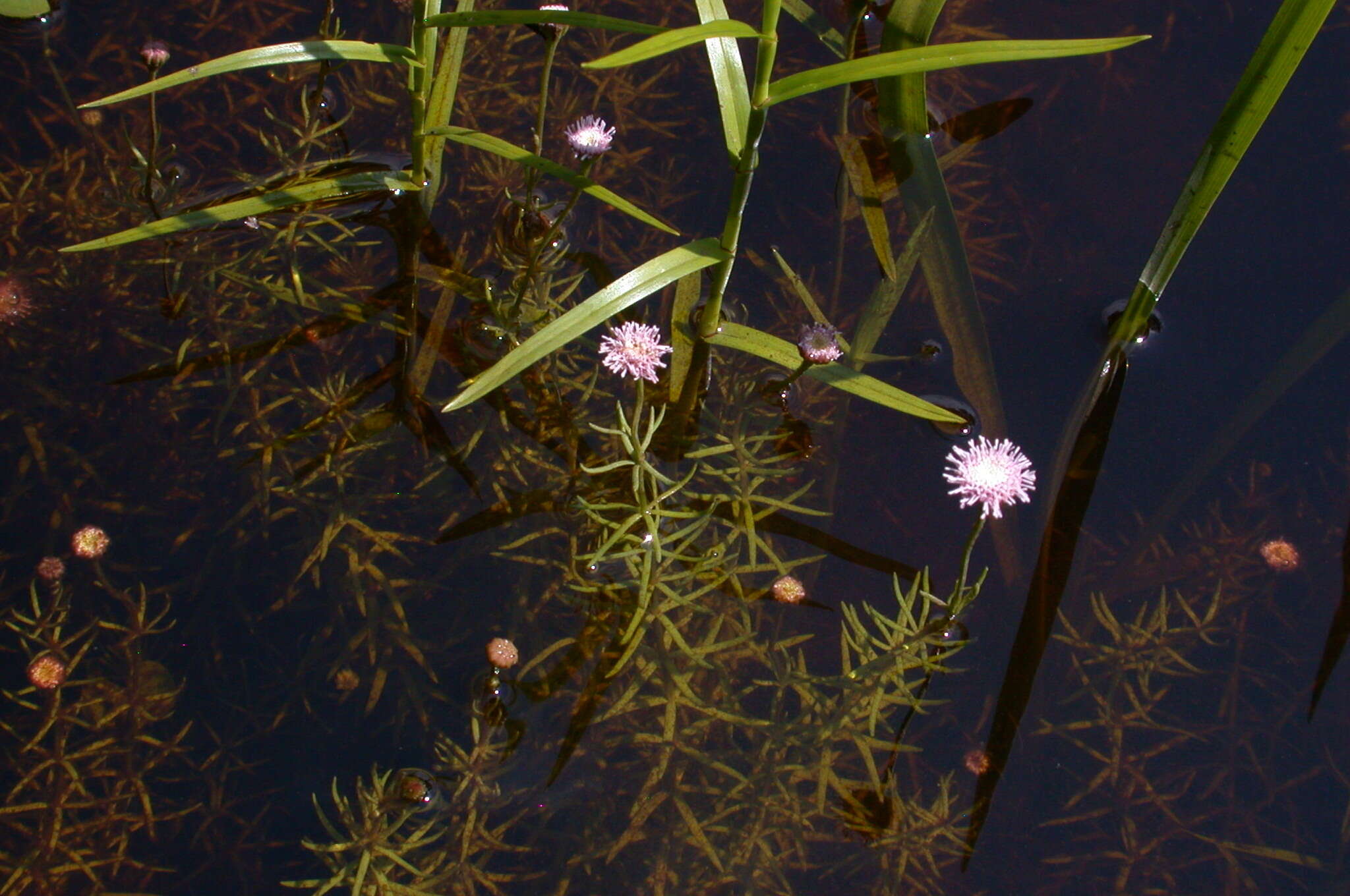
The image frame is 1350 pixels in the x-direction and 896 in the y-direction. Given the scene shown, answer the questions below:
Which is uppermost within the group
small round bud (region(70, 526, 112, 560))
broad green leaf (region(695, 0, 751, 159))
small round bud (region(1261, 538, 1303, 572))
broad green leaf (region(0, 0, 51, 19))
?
broad green leaf (region(695, 0, 751, 159))

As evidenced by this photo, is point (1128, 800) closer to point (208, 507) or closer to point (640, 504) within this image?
point (640, 504)

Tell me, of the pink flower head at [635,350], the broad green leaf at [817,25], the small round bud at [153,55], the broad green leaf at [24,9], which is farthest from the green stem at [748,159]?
the broad green leaf at [24,9]

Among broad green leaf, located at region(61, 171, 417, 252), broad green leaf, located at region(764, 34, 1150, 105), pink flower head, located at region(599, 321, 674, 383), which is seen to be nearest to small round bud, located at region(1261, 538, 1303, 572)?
broad green leaf, located at region(764, 34, 1150, 105)

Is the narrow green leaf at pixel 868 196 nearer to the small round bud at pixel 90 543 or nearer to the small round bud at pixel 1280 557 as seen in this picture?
the small round bud at pixel 1280 557

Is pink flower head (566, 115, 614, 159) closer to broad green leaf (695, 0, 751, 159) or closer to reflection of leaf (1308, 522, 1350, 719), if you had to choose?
broad green leaf (695, 0, 751, 159)

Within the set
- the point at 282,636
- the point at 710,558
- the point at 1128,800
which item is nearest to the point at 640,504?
the point at 710,558

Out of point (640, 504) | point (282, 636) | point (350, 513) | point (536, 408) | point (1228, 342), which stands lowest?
point (282, 636)

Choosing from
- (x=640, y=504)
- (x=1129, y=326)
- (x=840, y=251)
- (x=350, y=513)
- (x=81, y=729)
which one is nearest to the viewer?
(x=640, y=504)
